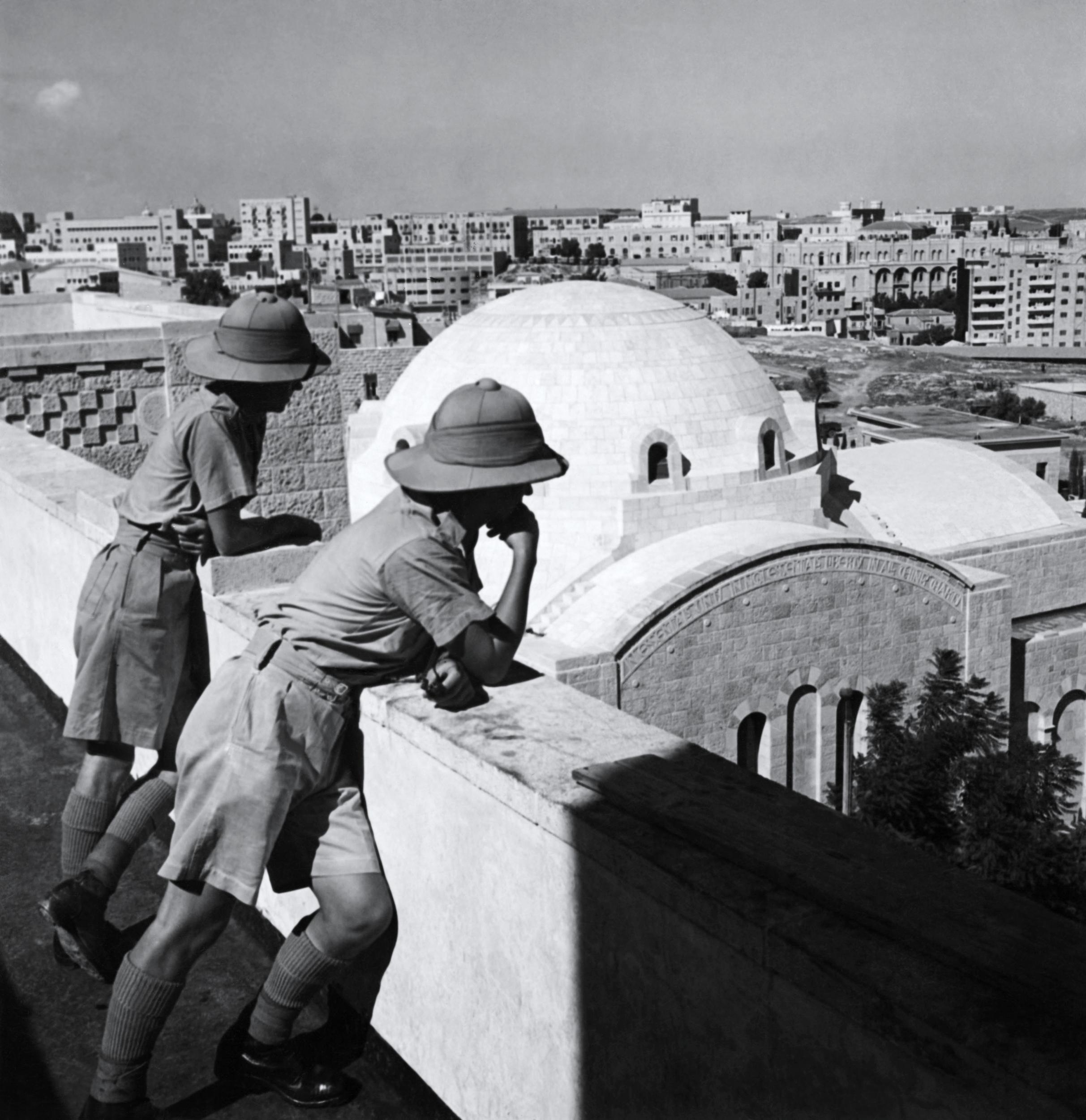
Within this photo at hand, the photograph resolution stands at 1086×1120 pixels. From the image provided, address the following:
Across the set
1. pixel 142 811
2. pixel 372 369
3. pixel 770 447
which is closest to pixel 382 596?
pixel 142 811

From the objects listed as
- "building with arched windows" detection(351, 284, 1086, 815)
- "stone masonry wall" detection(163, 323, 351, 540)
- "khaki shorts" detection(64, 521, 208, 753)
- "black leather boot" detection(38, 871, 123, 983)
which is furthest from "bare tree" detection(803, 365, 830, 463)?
"black leather boot" detection(38, 871, 123, 983)

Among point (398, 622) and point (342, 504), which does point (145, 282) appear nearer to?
point (342, 504)

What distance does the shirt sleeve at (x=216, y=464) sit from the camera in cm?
373

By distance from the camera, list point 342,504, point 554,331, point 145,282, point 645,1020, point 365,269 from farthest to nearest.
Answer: point 365,269, point 145,282, point 554,331, point 342,504, point 645,1020

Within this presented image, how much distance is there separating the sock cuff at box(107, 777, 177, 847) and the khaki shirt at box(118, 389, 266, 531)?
2.41 feet

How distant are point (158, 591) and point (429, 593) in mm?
1252

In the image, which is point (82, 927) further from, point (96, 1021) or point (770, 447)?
point (770, 447)

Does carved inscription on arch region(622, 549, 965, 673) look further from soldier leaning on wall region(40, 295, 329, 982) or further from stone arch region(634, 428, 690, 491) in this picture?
soldier leaning on wall region(40, 295, 329, 982)

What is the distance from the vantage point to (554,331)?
16.4 m

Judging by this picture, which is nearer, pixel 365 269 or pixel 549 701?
pixel 549 701

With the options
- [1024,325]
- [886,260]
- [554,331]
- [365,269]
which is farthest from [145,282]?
[886,260]

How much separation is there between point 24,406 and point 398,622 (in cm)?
750

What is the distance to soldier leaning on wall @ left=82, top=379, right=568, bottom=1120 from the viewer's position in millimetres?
3000

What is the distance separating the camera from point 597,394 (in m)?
16.1
